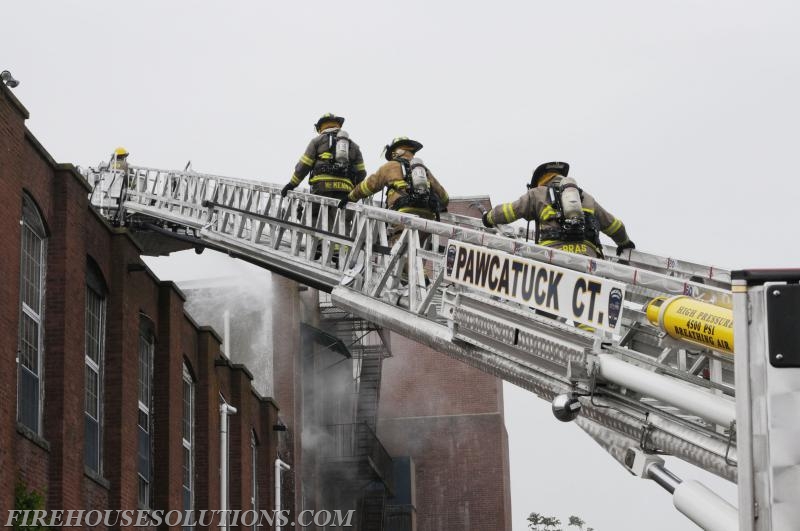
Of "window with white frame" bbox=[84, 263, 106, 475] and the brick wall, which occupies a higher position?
"window with white frame" bbox=[84, 263, 106, 475]

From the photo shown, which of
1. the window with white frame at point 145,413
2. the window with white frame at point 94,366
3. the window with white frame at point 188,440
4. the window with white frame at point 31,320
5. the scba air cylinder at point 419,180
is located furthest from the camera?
the window with white frame at point 188,440

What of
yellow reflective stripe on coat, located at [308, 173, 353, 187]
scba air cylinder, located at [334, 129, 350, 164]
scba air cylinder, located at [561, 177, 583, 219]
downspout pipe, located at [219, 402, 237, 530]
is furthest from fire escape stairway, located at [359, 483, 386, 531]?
scba air cylinder, located at [561, 177, 583, 219]

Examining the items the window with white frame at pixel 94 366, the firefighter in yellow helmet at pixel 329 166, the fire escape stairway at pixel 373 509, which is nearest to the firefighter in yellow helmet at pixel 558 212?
the firefighter in yellow helmet at pixel 329 166

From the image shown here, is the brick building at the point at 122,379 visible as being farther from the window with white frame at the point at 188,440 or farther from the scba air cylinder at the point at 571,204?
the scba air cylinder at the point at 571,204

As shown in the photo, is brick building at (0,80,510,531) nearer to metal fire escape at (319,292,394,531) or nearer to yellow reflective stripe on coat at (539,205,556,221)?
metal fire escape at (319,292,394,531)

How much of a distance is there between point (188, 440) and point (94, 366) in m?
3.46

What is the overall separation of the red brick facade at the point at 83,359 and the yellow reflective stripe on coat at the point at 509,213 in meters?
4.25

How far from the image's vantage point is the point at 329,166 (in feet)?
48.9

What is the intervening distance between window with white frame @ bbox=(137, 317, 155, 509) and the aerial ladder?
172 cm

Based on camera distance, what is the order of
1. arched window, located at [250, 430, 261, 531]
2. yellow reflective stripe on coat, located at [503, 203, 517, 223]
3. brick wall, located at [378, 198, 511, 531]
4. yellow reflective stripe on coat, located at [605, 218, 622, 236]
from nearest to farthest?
1. yellow reflective stripe on coat, located at [503, 203, 517, 223]
2. yellow reflective stripe on coat, located at [605, 218, 622, 236]
3. arched window, located at [250, 430, 261, 531]
4. brick wall, located at [378, 198, 511, 531]

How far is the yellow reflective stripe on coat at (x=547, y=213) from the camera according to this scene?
33.7 ft

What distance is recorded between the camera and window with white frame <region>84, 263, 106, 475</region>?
13.4 m

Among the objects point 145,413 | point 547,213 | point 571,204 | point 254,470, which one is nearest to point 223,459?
point 145,413

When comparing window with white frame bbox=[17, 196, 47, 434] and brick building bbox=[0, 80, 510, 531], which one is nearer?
brick building bbox=[0, 80, 510, 531]
